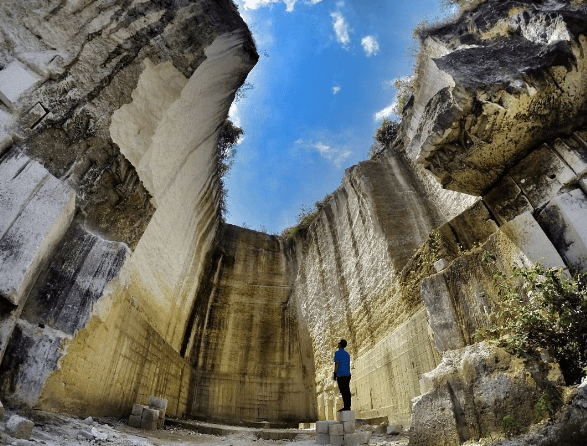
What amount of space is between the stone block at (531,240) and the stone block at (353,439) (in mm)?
2981

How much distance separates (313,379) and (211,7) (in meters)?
11.3

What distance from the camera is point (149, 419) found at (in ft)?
20.0

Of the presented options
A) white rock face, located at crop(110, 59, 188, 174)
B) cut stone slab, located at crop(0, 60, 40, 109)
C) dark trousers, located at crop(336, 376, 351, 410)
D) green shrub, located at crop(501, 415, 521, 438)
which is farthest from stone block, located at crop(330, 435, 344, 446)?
cut stone slab, located at crop(0, 60, 40, 109)

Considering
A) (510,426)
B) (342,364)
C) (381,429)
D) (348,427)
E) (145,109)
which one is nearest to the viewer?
(510,426)

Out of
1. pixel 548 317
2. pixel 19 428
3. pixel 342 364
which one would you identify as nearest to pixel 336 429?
pixel 342 364

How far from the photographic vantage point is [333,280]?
12086 mm

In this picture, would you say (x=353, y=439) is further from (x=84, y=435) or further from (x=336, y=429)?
(x=84, y=435)

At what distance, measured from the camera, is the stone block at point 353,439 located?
4.59 meters

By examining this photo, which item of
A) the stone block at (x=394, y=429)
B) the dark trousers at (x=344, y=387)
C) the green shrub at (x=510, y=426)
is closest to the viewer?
the green shrub at (x=510, y=426)

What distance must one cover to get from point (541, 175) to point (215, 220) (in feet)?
35.7

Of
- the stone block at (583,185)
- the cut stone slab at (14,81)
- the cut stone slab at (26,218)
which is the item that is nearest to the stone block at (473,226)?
the stone block at (583,185)

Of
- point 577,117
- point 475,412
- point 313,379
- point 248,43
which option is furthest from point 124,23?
point 313,379

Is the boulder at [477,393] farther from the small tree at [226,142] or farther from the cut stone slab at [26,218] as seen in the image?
the small tree at [226,142]

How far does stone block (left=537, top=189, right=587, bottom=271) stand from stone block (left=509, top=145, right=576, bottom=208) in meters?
0.16
